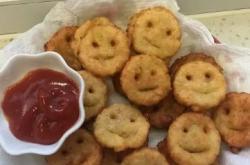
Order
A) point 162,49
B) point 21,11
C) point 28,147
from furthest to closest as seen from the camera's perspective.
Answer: point 21,11, point 162,49, point 28,147

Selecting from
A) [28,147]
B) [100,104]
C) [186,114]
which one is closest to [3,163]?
[28,147]

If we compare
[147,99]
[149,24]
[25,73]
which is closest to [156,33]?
[149,24]

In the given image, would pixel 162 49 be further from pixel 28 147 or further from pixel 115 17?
pixel 28 147

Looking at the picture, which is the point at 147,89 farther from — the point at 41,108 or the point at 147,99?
the point at 41,108

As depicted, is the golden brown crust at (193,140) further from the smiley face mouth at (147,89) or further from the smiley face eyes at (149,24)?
the smiley face eyes at (149,24)

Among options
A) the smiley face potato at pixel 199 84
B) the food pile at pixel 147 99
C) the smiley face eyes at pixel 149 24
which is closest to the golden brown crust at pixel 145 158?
the food pile at pixel 147 99

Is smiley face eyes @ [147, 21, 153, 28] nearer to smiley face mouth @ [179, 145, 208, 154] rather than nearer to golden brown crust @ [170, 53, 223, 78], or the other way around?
golden brown crust @ [170, 53, 223, 78]

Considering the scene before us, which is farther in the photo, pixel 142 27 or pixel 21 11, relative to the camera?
pixel 21 11
